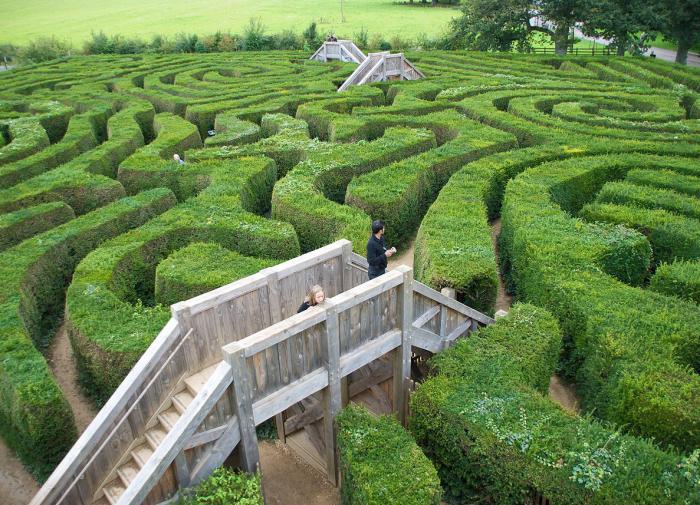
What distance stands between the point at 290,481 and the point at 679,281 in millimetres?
8401

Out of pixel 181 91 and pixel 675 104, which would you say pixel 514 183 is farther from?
pixel 181 91

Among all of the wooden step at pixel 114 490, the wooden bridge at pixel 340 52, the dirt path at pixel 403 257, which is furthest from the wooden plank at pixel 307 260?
the wooden bridge at pixel 340 52

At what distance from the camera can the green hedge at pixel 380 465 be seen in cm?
745

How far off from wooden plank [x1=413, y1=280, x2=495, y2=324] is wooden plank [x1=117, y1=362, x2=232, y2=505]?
12.1 feet

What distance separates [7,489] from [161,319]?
3620 mm

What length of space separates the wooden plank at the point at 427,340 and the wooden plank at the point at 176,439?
3749mm

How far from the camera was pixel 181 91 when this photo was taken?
28.9m

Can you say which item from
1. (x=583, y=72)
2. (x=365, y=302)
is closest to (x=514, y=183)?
(x=365, y=302)

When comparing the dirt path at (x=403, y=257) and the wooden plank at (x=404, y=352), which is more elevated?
the wooden plank at (x=404, y=352)

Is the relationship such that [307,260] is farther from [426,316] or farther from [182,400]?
[182,400]

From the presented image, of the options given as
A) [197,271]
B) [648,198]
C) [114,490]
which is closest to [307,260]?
[197,271]

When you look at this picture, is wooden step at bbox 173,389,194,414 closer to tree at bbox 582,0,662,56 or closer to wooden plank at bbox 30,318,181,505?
wooden plank at bbox 30,318,181,505

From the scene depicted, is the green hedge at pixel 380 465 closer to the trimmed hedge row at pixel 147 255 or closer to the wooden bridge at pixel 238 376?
the wooden bridge at pixel 238 376

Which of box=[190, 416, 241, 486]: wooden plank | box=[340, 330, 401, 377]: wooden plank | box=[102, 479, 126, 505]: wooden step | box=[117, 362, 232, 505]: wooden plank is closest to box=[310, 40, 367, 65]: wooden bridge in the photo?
box=[340, 330, 401, 377]: wooden plank
